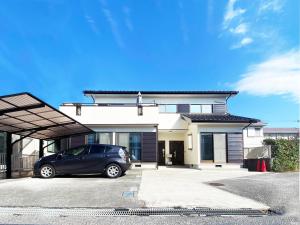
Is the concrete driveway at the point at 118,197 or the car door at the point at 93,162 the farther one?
the car door at the point at 93,162

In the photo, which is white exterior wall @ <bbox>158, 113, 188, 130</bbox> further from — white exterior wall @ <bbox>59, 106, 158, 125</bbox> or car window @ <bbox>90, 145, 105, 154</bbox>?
car window @ <bbox>90, 145, 105, 154</bbox>

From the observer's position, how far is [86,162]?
15094 millimetres

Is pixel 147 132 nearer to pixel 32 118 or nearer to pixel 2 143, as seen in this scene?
pixel 2 143

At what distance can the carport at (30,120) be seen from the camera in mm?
11340

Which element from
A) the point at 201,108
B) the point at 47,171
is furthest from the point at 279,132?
the point at 47,171

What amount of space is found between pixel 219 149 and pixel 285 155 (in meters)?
4.13

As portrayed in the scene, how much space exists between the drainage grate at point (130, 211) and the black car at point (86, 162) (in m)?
7.39

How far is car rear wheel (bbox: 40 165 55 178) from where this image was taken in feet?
49.7

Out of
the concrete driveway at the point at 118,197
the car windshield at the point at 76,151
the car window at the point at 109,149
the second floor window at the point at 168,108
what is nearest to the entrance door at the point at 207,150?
the second floor window at the point at 168,108

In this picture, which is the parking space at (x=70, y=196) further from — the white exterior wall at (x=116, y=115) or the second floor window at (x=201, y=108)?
the second floor window at (x=201, y=108)

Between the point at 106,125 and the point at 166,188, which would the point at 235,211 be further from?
the point at 106,125

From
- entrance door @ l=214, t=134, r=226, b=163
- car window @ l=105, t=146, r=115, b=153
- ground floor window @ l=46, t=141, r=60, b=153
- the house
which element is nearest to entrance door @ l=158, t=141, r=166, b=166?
the house

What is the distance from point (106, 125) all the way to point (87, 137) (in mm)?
1483

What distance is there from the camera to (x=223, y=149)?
23453 mm
